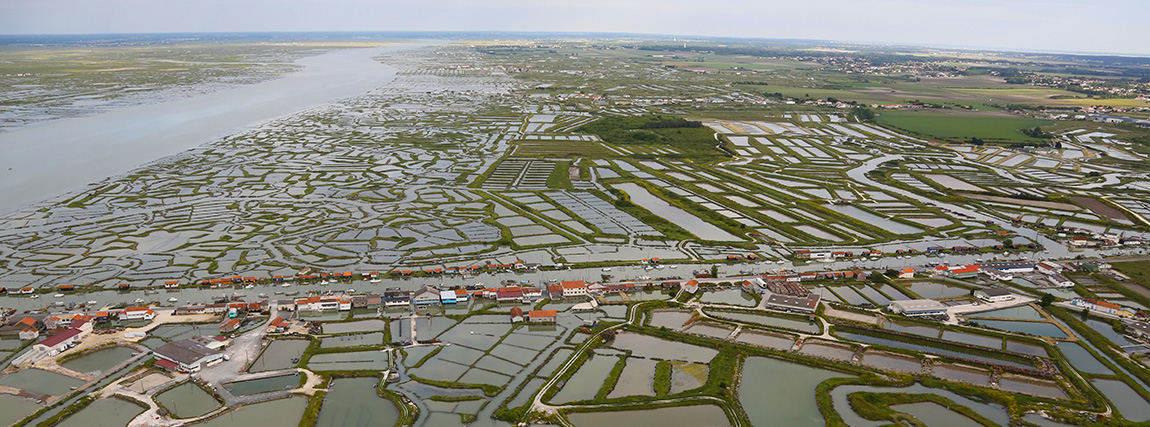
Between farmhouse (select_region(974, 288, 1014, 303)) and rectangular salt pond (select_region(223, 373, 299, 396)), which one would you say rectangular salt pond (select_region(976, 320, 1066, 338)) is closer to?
farmhouse (select_region(974, 288, 1014, 303))

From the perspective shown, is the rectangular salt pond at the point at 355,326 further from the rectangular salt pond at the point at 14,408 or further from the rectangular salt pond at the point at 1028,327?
the rectangular salt pond at the point at 1028,327

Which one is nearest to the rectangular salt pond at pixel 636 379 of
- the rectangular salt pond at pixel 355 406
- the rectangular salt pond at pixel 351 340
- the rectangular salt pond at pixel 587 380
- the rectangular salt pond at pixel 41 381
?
the rectangular salt pond at pixel 587 380

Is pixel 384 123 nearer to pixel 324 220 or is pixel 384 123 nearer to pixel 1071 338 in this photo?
pixel 324 220

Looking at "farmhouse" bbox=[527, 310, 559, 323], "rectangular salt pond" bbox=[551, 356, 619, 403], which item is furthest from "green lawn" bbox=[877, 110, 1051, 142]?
"rectangular salt pond" bbox=[551, 356, 619, 403]

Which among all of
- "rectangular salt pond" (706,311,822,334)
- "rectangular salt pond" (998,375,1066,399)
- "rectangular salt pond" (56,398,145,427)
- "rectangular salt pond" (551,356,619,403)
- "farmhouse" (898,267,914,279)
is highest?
"farmhouse" (898,267,914,279)

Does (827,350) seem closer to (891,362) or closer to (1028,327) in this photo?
(891,362)

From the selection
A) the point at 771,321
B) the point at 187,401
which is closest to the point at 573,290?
the point at 771,321
